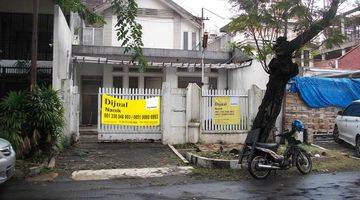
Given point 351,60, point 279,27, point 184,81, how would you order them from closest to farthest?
point 279,27, point 184,81, point 351,60

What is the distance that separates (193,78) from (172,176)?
1339 centimetres

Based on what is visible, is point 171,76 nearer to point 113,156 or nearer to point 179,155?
point 179,155

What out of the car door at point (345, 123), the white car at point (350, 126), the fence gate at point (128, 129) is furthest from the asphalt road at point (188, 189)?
the car door at point (345, 123)

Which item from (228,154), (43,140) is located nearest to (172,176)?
(228,154)

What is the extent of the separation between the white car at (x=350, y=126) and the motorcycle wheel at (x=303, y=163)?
4.16m

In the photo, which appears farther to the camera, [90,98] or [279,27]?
[90,98]

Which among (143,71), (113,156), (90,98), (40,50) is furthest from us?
(90,98)

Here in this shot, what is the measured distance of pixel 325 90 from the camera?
19.1 metres

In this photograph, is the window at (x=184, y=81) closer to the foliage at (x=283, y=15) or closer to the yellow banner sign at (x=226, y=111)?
the yellow banner sign at (x=226, y=111)

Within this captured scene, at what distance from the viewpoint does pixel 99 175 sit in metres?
10.7

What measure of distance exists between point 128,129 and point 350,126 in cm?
747

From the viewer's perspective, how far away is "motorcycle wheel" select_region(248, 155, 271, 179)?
33.8ft

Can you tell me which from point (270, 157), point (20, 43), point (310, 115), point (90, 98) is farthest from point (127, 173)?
point (90, 98)

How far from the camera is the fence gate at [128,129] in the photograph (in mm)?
15414
